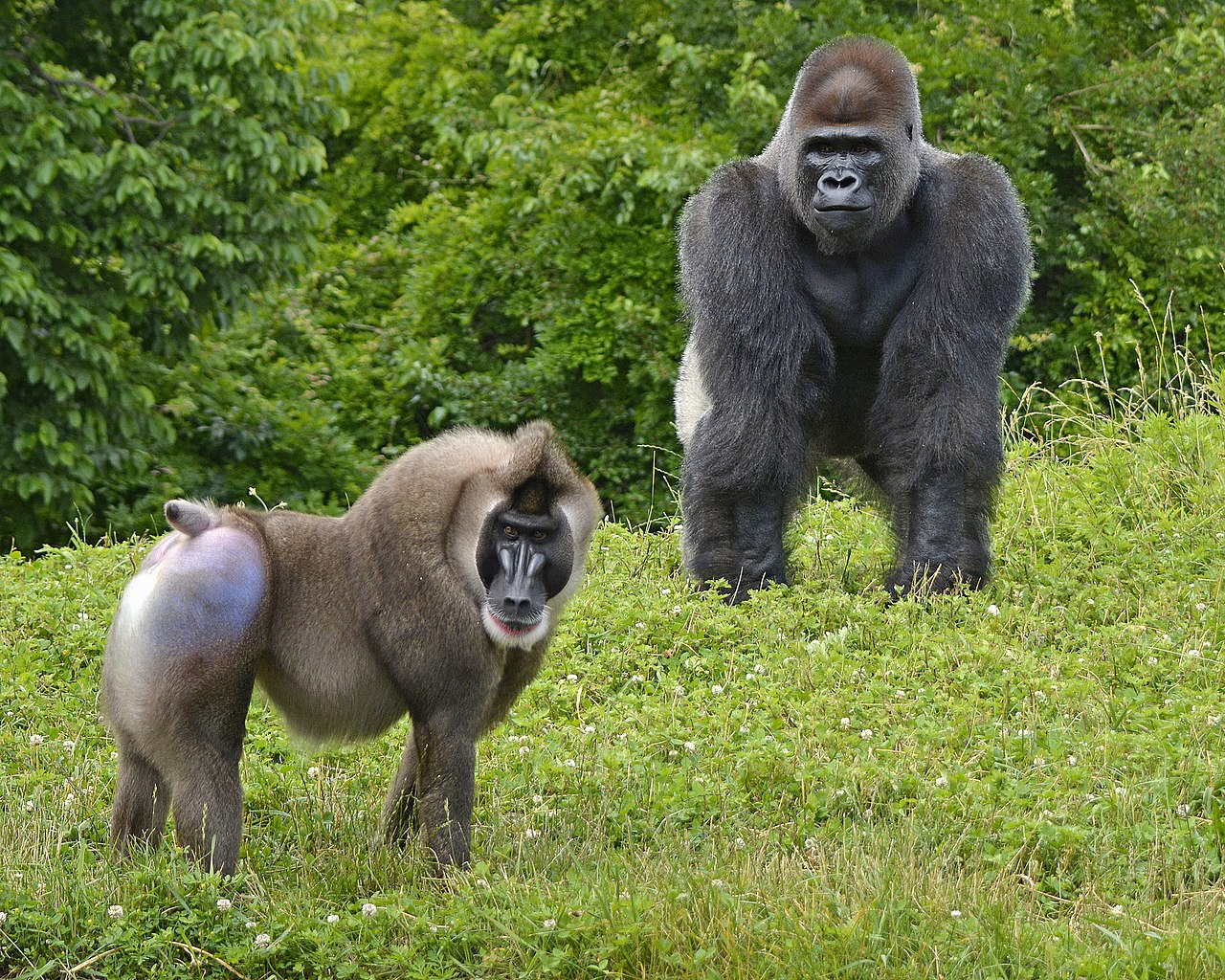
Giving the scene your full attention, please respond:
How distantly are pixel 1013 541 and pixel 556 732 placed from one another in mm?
2480

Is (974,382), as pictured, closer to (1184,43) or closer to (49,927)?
(49,927)

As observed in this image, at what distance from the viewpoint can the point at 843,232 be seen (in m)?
5.52

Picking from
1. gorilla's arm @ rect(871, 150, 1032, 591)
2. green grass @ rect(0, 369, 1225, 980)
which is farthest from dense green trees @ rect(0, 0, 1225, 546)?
gorilla's arm @ rect(871, 150, 1032, 591)

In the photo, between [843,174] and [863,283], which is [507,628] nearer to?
[843,174]

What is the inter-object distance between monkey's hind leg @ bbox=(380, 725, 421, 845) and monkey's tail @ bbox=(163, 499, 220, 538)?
735 millimetres

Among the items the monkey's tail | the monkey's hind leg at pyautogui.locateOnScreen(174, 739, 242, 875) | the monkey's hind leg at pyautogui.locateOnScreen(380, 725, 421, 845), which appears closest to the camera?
the monkey's hind leg at pyautogui.locateOnScreen(174, 739, 242, 875)

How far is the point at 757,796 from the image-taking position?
13.8 ft

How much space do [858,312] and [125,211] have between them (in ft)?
16.0

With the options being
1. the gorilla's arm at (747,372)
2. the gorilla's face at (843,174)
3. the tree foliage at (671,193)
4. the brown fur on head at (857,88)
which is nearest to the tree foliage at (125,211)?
the tree foliage at (671,193)

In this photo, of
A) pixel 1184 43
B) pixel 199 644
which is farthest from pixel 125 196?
pixel 1184 43

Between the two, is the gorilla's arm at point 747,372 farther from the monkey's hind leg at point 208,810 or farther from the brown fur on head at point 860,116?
the monkey's hind leg at point 208,810

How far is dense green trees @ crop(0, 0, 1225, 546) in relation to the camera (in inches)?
356

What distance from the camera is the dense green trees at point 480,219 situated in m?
9.04

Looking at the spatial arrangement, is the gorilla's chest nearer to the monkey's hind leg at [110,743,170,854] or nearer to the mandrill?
the mandrill
